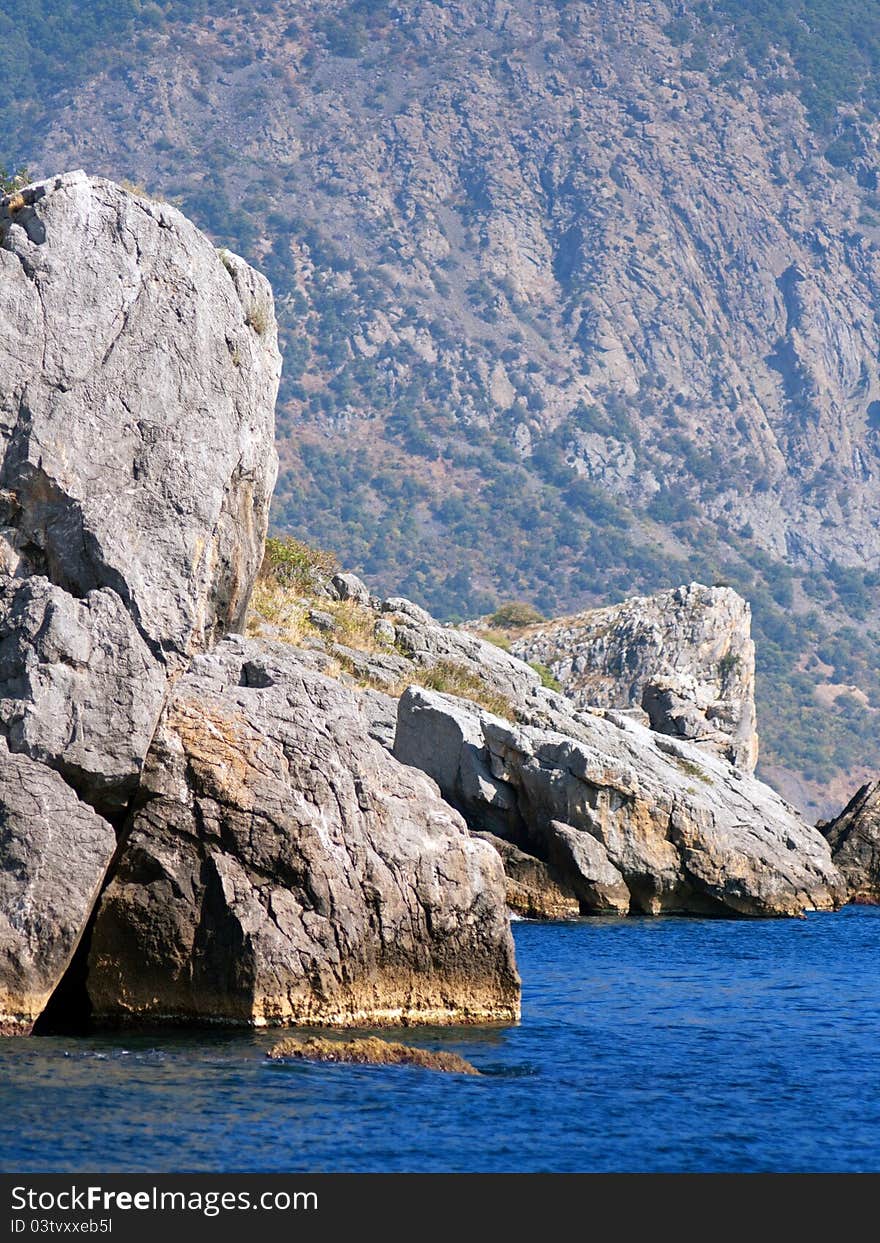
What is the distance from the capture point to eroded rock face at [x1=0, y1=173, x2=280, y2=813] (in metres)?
22.2

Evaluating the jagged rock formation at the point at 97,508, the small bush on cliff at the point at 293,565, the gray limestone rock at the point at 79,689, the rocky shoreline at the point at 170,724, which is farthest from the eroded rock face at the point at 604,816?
the gray limestone rock at the point at 79,689

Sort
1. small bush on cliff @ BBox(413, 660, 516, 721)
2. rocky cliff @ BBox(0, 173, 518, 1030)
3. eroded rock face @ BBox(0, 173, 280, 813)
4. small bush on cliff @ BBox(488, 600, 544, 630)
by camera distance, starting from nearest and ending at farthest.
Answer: rocky cliff @ BBox(0, 173, 518, 1030) < eroded rock face @ BBox(0, 173, 280, 813) < small bush on cliff @ BBox(413, 660, 516, 721) < small bush on cliff @ BBox(488, 600, 544, 630)

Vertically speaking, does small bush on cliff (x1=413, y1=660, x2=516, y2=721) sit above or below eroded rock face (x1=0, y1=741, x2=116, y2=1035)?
above

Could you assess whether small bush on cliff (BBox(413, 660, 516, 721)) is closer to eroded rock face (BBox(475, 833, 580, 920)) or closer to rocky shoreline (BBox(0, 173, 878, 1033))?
eroded rock face (BBox(475, 833, 580, 920))

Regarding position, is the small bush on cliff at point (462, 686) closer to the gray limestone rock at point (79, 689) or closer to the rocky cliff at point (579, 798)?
the rocky cliff at point (579, 798)

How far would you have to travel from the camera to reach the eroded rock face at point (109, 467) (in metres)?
22.2

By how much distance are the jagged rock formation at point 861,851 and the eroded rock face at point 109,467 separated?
3742 cm

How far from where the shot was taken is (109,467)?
78.8 ft

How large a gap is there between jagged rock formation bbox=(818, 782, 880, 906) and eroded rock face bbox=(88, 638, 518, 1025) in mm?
35848

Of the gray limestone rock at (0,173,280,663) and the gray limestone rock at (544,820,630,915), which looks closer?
the gray limestone rock at (0,173,280,663)

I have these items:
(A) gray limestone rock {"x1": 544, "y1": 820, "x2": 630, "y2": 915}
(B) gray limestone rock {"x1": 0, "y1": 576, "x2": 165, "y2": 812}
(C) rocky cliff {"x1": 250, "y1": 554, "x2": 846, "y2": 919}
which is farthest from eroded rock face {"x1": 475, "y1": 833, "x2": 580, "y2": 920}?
(B) gray limestone rock {"x1": 0, "y1": 576, "x2": 165, "y2": 812}

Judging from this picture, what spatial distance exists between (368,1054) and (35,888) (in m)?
4.75
